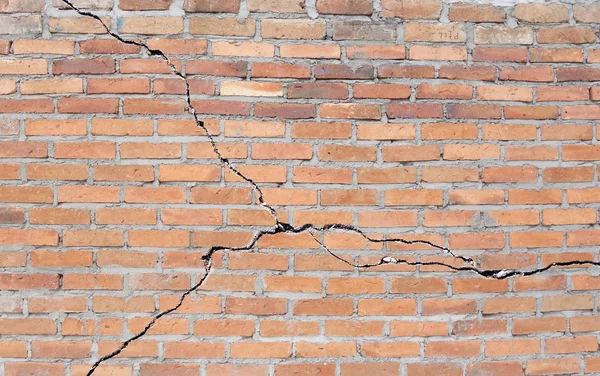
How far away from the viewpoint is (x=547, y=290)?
195 cm

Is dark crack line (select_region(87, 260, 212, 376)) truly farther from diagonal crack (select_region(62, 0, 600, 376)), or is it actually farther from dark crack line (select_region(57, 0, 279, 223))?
dark crack line (select_region(57, 0, 279, 223))

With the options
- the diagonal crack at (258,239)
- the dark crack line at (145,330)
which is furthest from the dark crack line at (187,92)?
the dark crack line at (145,330)

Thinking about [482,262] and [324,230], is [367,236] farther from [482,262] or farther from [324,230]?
[482,262]

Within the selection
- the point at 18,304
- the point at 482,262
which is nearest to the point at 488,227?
the point at 482,262

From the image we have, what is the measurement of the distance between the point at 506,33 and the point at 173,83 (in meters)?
1.24

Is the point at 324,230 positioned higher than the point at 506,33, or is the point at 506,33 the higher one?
the point at 506,33

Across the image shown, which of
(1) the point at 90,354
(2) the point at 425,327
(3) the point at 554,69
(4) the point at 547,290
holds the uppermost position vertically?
(3) the point at 554,69

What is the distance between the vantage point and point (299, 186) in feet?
6.29

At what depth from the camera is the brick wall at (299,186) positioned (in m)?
1.89

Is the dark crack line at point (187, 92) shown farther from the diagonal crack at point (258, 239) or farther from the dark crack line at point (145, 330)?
the dark crack line at point (145, 330)

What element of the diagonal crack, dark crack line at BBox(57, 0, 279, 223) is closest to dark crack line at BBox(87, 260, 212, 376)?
the diagonal crack

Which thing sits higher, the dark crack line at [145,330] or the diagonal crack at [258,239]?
the diagonal crack at [258,239]

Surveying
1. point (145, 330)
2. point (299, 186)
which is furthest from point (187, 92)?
point (145, 330)

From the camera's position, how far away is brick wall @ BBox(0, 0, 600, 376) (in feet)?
6.19
